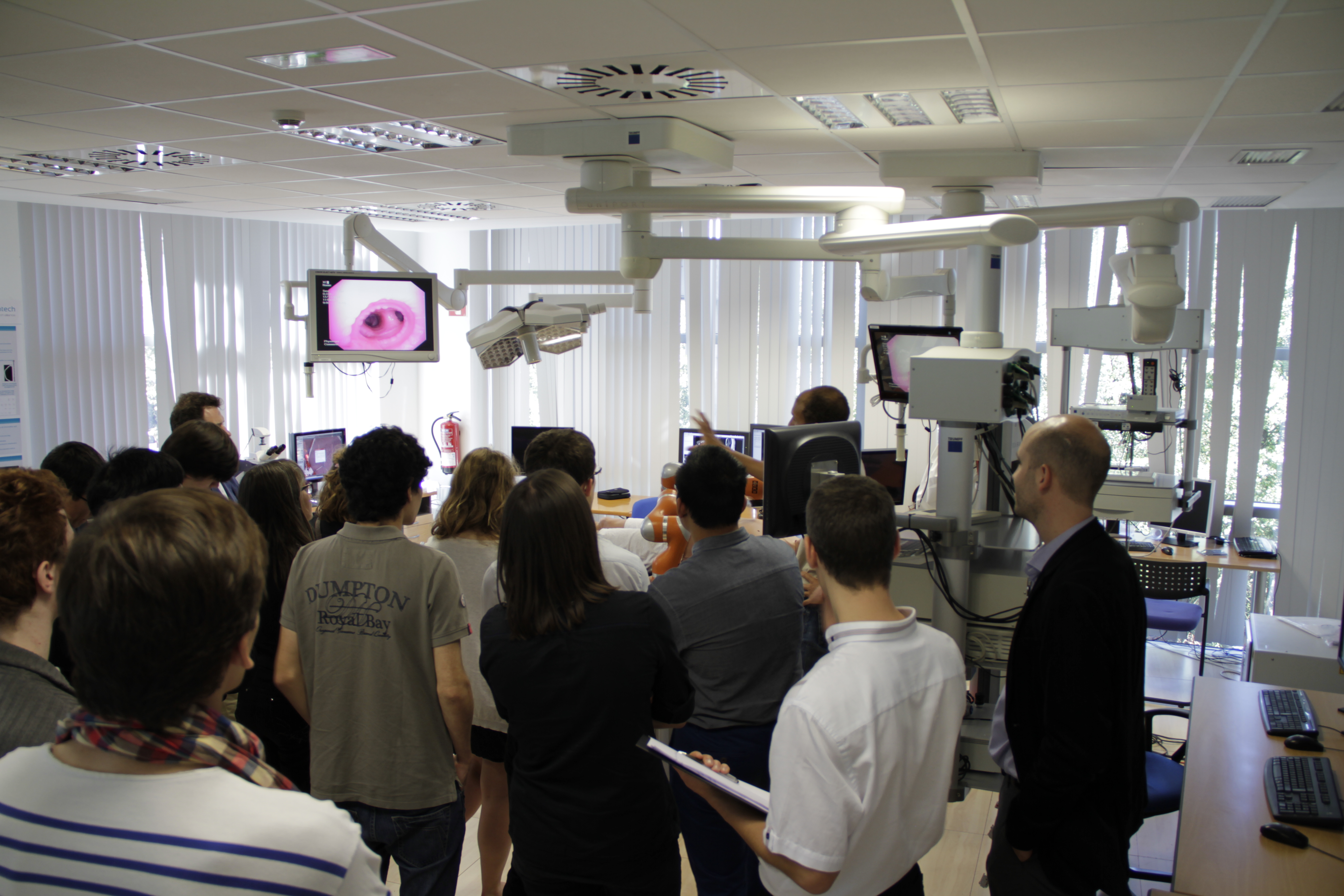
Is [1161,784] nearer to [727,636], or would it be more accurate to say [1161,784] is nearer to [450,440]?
[727,636]

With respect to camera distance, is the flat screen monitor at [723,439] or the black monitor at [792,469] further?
the flat screen monitor at [723,439]

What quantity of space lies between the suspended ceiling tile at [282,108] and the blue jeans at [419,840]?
2.15 meters

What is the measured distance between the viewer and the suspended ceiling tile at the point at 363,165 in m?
3.85

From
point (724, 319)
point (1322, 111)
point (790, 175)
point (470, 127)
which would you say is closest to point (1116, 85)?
point (1322, 111)

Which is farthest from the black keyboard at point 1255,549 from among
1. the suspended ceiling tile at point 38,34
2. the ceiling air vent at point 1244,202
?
the suspended ceiling tile at point 38,34

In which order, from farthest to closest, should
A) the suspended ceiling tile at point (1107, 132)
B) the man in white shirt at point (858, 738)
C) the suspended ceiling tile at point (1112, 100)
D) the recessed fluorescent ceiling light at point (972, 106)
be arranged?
1. the suspended ceiling tile at point (1107, 132)
2. the recessed fluorescent ceiling light at point (972, 106)
3. the suspended ceiling tile at point (1112, 100)
4. the man in white shirt at point (858, 738)

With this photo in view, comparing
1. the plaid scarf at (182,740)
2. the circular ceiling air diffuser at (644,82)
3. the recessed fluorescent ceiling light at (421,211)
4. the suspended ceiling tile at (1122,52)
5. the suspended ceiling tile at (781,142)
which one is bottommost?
the plaid scarf at (182,740)

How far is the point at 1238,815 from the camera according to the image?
6.54 ft

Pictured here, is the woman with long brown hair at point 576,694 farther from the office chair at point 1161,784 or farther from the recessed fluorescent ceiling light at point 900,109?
the recessed fluorescent ceiling light at point 900,109

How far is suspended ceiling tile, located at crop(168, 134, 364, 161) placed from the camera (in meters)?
3.53

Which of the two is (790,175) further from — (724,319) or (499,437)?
(499,437)

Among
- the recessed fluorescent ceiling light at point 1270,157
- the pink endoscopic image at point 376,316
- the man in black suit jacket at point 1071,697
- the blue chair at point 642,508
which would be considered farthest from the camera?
the blue chair at point 642,508

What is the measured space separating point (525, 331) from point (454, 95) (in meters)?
1.48

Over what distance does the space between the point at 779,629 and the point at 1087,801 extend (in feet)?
2.29
